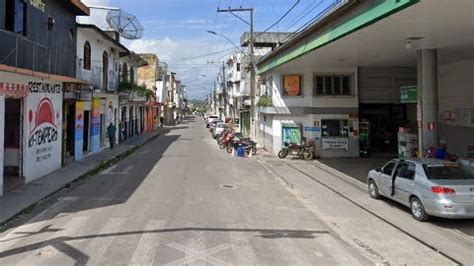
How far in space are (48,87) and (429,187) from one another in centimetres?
1474

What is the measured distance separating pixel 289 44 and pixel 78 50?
10.7m

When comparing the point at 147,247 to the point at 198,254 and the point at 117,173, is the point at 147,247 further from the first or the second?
the point at 117,173

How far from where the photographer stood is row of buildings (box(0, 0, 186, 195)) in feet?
51.5

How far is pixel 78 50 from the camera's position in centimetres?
2488

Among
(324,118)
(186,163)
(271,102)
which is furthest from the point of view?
(271,102)

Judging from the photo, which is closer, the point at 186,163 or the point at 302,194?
the point at 302,194

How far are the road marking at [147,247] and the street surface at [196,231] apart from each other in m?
0.02

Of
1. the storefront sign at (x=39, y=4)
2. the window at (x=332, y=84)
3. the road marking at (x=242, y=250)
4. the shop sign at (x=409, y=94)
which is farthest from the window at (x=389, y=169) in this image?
the window at (x=332, y=84)

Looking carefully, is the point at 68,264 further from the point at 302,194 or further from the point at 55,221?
the point at 302,194

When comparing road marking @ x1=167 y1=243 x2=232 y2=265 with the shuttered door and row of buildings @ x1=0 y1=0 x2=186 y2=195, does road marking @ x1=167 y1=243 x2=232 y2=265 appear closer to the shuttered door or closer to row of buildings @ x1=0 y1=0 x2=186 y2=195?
row of buildings @ x1=0 y1=0 x2=186 y2=195

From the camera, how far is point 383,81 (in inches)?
1081

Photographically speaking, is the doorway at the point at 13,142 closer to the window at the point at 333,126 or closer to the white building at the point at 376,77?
the white building at the point at 376,77

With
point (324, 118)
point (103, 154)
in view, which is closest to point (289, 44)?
point (324, 118)

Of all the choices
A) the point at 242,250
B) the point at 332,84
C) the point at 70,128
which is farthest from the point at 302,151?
the point at 242,250
